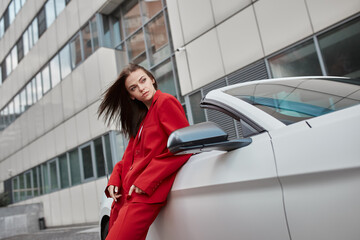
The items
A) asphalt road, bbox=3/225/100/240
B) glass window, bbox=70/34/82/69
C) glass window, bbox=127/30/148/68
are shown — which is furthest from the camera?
glass window, bbox=70/34/82/69

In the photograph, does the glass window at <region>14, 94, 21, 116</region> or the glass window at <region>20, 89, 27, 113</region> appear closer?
the glass window at <region>20, 89, 27, 113</region>

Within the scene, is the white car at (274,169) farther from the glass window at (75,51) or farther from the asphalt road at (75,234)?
the glass window at (75,51)

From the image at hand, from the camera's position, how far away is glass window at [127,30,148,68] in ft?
35.0

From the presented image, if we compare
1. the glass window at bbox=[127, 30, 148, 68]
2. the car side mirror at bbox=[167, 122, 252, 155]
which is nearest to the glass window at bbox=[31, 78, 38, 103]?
the glass window at bbox=[127, 30, 148, 68]

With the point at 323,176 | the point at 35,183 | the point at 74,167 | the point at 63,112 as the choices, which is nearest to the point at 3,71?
the point at 35,183

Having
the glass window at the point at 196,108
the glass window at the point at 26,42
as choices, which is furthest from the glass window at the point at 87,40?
the glass window at the point at 26,42

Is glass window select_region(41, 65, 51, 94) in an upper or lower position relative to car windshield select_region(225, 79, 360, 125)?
upper

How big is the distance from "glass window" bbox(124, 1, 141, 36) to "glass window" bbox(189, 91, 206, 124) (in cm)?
440

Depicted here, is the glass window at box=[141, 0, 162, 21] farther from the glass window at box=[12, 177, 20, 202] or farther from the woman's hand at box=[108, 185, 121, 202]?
the glass window at box=[12, 177, 20, 202]

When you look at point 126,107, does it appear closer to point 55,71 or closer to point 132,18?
point 132,18

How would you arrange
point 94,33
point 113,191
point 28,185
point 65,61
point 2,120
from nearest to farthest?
point 113,191
point 94,33
point 65,61
point 28,185
point 2,120

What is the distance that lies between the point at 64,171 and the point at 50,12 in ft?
26.2

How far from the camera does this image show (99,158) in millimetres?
11406

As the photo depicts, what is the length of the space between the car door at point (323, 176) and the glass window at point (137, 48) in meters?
9.83
